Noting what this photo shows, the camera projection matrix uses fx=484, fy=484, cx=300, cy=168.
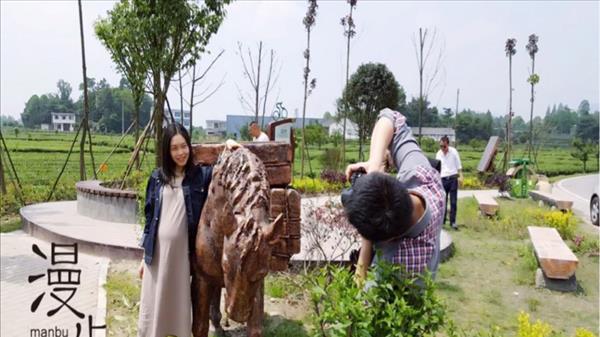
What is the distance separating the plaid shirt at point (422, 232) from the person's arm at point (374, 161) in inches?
2.5

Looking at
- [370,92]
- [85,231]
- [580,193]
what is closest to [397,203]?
[85,231]

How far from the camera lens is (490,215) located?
29.4 feet

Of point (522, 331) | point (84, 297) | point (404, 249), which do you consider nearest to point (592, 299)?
point (522, 331)

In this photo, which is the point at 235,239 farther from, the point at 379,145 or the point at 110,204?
the point at 110,204

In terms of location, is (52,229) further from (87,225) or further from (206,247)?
(206,247)

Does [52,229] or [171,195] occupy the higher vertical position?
[171,195]

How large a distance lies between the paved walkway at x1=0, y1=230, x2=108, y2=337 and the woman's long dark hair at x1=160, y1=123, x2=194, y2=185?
6.12ft

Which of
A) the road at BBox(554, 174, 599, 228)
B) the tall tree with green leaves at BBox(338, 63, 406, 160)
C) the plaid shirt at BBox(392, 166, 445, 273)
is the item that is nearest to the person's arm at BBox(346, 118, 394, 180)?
the plaid shirt at BBox(392, 166, 445, 273)

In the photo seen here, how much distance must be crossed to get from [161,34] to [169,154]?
6.29m

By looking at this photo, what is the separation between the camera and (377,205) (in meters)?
1.40

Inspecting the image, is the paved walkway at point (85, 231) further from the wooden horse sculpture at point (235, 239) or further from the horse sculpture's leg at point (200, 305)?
the wooden horse sculpture at point (235, 239)

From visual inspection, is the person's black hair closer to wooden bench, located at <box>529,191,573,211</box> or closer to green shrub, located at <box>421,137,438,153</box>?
wooden bench, located at <box>529,191,573,211</box>

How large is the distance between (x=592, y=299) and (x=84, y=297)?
5075mm

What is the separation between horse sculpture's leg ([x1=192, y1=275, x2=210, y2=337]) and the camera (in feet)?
8.23
